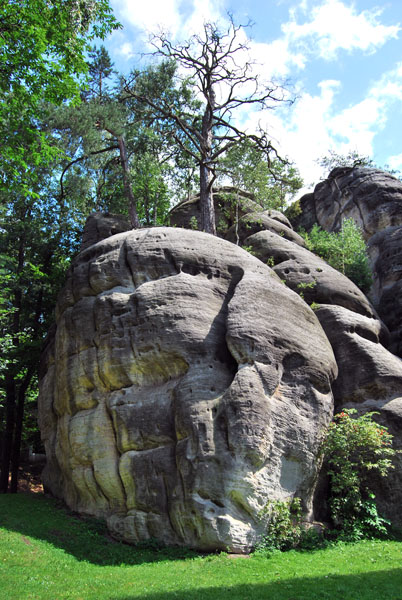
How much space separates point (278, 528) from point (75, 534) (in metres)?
5.86

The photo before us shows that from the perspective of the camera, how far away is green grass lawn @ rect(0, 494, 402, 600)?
10.2 meters

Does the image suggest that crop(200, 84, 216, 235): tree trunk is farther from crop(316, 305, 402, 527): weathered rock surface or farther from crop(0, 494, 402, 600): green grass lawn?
crop(0, 494, 402, 600): green grass lawn

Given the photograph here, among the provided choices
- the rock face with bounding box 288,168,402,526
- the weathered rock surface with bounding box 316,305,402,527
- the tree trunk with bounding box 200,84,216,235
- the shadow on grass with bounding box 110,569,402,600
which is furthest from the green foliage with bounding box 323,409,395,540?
the tree trunk with bounding box 200,84,216,235

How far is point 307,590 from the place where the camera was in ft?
34.0

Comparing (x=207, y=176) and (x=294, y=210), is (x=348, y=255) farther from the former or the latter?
(x=294, y=210)

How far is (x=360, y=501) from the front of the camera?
15.2 meters

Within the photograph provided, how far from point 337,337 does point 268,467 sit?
6.54 m

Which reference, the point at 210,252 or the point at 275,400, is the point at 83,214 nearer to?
the point at 210,252

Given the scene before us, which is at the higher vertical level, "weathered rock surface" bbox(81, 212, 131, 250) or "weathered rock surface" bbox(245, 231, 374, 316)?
"weathered rock surface" bbox(81, 212, 131, 250)

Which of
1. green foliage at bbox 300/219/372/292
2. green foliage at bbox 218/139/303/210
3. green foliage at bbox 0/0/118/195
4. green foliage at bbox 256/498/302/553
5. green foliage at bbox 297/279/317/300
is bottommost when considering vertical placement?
green foliage at bbox 256/498/302/553

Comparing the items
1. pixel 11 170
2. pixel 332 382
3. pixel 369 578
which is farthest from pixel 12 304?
pixel 369 578

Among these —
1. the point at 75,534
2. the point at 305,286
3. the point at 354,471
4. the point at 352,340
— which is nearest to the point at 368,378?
the point at 352,340

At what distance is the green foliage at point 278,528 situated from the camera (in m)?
13.0

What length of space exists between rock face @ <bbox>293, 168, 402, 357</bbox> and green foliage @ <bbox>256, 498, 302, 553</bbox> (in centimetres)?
971
